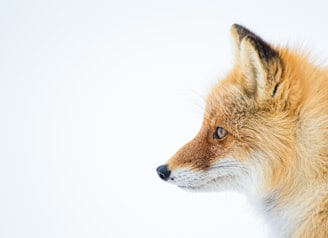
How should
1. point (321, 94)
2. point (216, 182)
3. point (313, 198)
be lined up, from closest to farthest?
point (313, 198)
point (321, 94)
point (216, 182)

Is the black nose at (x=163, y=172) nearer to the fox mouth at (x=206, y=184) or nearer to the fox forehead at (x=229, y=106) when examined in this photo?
the fox mouth at (x=206, y=184)

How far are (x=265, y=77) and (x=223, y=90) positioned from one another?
1.76 ft

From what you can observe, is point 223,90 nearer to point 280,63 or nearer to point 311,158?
point 280,63

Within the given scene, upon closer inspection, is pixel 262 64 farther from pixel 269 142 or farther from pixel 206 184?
pixel 206 184

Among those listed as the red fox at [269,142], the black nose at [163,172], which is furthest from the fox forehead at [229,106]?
the black nose at [163,172]

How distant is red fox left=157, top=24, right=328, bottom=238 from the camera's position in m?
3.30

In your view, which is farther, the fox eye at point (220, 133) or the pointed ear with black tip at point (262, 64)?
the fox eye at point (220, 133)

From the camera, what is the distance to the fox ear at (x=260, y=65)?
11.8 feet

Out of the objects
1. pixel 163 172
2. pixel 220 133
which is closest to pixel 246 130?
pixel 220 133

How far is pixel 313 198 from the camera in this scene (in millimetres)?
3207

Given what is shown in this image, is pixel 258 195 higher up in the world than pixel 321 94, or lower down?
lower down

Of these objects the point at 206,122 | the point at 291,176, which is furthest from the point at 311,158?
the point at 206,122

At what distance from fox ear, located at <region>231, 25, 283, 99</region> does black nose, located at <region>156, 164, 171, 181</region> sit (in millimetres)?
957

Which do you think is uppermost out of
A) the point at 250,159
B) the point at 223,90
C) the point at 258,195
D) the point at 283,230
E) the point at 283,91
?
the point at 223,90
